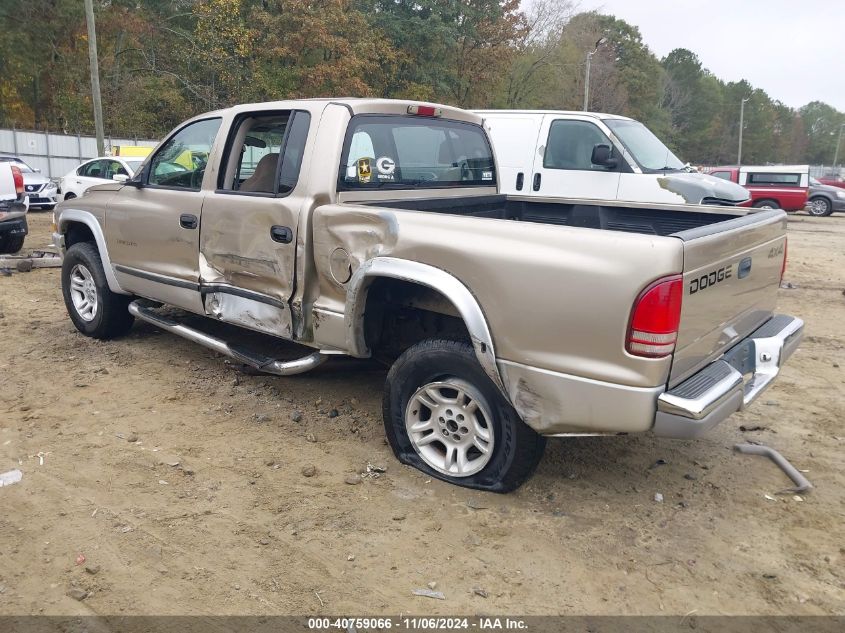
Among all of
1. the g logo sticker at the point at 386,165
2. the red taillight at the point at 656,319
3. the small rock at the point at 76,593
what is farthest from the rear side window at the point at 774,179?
the small rock at the point at 76,593

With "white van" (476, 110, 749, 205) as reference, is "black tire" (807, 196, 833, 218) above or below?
below

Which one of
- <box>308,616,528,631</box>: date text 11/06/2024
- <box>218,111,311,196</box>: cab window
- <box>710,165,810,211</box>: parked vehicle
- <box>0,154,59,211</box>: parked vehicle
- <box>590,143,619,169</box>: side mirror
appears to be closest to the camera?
<box>308,616,528,631</box>: date text 11/06/2024

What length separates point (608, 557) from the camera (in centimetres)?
311

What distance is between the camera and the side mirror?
8.52 meters

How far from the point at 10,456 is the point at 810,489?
4410 mm

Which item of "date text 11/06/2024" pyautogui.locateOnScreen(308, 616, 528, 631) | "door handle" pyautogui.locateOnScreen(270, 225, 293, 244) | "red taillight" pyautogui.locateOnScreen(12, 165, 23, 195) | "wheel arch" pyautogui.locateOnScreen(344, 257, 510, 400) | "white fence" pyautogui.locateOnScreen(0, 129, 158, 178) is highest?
"white fence" pyautogui.locateOnScreen(0, 129, 158, 178)

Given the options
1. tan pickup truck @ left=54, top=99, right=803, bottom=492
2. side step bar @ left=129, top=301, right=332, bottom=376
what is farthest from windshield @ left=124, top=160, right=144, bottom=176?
side step bar @ left=129, top=301, right=332, bottom=376

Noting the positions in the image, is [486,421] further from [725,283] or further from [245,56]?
[245,56]

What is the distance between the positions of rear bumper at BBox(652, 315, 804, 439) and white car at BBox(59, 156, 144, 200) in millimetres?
13195

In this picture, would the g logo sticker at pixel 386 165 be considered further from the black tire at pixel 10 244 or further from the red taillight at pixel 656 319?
the black tire at pixel 10 244

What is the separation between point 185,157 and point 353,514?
2.92 m

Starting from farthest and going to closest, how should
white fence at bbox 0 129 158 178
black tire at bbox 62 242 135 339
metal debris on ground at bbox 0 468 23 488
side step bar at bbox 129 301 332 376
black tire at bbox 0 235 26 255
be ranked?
white fence at bbox 0 129 158 178 → black tire at bbox 0 235 26 255 → black tire at bbox 62 242 135 339 → side step bar at bbox 129 301 332 376 → metal debris on ground at bbox 0 468 23 488

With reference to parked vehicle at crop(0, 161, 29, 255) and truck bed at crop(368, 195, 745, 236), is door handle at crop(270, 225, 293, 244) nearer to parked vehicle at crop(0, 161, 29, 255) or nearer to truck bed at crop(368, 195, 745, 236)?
truck bed at crop(368, 195, 745, 236)

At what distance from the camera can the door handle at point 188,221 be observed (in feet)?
15.5
